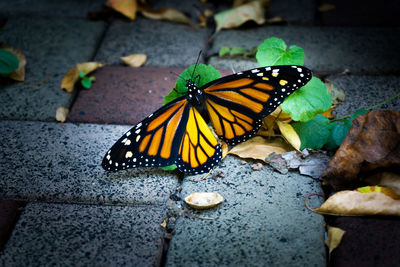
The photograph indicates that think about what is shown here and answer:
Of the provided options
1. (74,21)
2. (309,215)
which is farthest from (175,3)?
(309,215)

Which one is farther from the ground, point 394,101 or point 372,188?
point 394,101

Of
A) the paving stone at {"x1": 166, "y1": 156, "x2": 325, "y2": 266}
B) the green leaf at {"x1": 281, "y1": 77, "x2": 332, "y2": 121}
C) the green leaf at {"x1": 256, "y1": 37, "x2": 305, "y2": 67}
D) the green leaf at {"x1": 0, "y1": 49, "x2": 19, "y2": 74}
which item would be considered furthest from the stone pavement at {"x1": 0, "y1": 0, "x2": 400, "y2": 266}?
the green leaf at {"x1": 256, "y1": 37, "x2": 305, "y2": 67}

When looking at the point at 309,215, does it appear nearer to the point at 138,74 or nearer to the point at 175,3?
the point at 138,74

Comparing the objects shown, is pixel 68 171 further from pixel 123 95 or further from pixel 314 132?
pixel 314 132

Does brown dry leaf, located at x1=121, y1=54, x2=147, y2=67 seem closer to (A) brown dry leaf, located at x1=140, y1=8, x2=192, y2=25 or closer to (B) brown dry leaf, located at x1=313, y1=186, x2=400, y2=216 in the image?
(A) brown dry leaf, located at x1=140, y1=8, x2=192, y2=25

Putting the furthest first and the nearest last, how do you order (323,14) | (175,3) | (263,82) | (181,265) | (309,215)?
1. (175,3)
2. (323,14)
3. (263,82)
4. (309,215)
5. (181,265)

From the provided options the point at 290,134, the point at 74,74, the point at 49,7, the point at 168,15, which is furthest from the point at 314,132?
the point at 49,7
